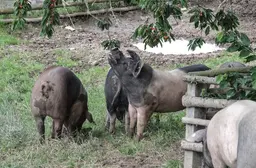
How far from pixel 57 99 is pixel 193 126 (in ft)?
5.41

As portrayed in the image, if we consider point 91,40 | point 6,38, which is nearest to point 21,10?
point 6,38

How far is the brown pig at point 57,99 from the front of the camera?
20.9ft

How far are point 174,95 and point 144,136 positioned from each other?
0.61 m

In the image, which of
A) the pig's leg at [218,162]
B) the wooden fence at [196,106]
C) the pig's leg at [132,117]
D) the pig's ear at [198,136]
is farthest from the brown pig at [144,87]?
the pig's leg at [218,162]

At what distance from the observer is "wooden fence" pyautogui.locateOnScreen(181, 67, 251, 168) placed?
5297 mm

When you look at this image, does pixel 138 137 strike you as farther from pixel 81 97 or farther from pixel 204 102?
pixel 204 102

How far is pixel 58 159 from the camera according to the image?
5.96 meters

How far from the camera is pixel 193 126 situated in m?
5.50

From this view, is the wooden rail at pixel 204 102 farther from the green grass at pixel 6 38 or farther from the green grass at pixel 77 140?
the green grass at pixel 6 38

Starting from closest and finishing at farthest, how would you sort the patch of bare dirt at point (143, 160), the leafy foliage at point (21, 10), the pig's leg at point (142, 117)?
the leafy foliage at point (21, 10) < the patch of bare dirt at point (143, 160) < the pig's leg at point (142, 117)

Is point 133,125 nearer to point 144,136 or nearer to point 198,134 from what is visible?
point 144,136

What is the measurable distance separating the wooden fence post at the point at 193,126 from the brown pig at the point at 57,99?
1557 millimetres

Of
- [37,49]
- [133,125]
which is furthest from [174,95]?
[37,49]

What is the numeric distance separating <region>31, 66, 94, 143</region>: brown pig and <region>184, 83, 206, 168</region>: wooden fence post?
156cm
